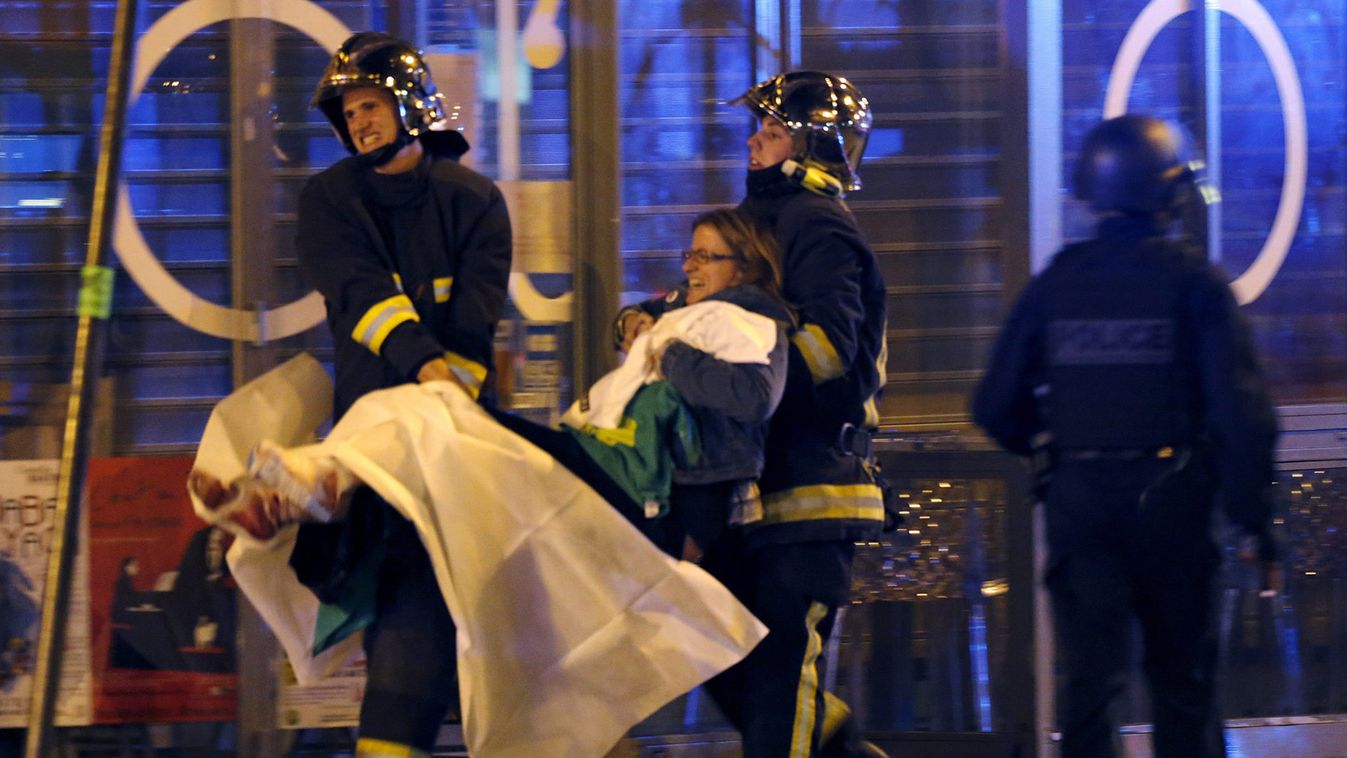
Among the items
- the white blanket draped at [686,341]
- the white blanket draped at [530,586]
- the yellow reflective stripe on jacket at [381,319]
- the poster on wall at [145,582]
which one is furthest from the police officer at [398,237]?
the poster on wall at [145,582]

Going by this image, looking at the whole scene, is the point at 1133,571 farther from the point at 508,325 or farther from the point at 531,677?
the point at 508,325

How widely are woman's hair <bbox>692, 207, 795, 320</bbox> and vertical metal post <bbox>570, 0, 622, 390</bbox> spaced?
1.07 metres

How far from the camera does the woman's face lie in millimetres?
3922

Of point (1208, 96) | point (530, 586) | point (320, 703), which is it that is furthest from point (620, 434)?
point (1208, 96)

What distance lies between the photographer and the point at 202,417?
497 cm

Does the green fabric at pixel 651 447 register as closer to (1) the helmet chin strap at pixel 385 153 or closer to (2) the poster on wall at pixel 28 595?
(1) the helmet chin strap at pixel 385 153

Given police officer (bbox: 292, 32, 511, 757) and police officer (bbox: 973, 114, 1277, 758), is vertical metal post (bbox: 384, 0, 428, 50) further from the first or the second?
police officer (bbox: 973, 114, 1277, 758)

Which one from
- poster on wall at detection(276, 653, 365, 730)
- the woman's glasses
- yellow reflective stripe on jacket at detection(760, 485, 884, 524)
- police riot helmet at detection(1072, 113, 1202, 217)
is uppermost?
police riot helmet at detection(1072, 113, 1202, 217)

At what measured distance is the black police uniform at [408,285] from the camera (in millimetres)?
3570

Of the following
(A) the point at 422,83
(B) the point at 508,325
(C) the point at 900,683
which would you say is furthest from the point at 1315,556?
(A) the point at 422,83

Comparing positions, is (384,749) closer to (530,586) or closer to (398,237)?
(530,586)

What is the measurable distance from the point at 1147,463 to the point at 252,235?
270 cm

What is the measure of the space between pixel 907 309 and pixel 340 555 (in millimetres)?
2513

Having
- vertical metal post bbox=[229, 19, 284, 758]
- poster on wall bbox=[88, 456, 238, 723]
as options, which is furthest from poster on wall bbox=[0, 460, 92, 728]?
vertical metal post bbox=[229, 19, 284, 758]
